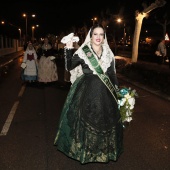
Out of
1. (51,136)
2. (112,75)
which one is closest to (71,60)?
(112,75)

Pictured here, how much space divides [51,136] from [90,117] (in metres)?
1.71

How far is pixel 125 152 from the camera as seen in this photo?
4.81 meters

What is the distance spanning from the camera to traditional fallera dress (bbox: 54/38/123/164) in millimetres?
3998

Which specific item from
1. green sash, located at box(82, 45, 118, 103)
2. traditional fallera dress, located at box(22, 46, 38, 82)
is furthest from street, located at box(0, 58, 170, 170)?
traditional fallera dress, located at box(22, 46, 38, 82)

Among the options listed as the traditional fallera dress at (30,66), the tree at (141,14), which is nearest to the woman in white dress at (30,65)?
the traditional fallera dress at (30,66)

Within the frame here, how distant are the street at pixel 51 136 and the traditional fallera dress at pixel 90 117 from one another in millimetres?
307

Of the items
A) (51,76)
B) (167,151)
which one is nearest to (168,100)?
(167,151)

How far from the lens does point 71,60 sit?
14.1 ft

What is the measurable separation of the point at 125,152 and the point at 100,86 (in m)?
1.37

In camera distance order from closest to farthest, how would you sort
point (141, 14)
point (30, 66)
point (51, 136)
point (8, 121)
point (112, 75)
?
point (112, 75) < point (51, 136) < point (8, 121) < point (30, 66) < point (141, 14)

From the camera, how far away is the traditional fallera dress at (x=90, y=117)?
400 centimetres

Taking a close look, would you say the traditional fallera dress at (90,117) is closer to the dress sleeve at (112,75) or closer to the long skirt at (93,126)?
the long skirt at (93,126)

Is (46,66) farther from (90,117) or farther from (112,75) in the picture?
(90,117)

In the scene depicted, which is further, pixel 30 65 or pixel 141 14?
pixel 141 14
